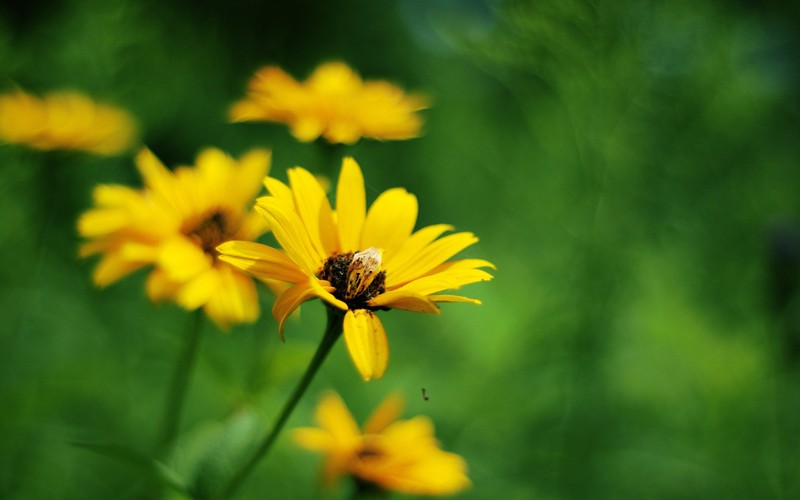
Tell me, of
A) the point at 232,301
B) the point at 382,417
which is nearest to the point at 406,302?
the point at 232,301

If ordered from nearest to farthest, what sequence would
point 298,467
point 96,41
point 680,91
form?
point 298,467 → point 680,91 → point 96,41

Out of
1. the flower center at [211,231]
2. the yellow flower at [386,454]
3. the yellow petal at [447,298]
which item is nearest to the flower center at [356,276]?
the yellow petal at [447,298]

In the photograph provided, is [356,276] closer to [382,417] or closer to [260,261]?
[260,261]

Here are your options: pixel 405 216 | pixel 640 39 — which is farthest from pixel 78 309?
pixel 640 39

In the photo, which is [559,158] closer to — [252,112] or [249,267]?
[252,112]

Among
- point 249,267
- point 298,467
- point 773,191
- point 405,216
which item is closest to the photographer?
point 249,267

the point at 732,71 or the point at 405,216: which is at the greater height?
the point at 732,71

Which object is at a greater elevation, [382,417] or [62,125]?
[62,125]
